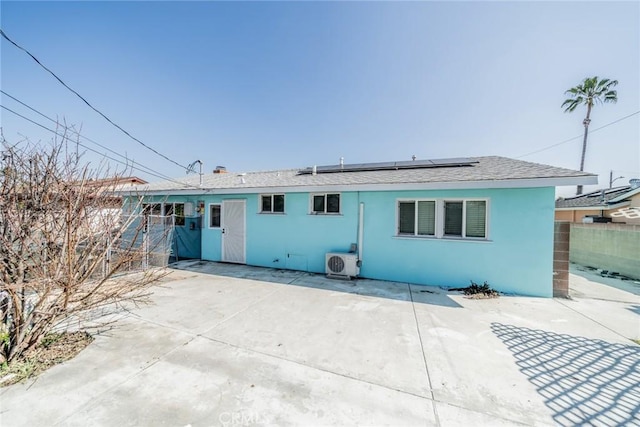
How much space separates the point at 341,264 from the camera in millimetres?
7078

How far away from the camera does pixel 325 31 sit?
8.53m

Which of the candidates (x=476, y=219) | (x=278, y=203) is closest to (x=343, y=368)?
(x=476, y=219)

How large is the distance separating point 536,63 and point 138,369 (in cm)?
1272

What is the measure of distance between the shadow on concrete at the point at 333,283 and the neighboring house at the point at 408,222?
384mm

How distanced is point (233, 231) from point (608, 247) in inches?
583

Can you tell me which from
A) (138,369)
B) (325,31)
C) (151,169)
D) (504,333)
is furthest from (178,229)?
(504,333)

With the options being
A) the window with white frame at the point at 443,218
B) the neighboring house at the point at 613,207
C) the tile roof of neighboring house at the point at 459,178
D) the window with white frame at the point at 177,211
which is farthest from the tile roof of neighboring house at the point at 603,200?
the window with white frame at the point at 177,211

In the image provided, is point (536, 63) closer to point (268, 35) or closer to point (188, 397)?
point (268, 35)

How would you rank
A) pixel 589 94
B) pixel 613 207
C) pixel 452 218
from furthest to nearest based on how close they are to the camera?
1. pixel 589 94
2. pixel 613 207
3. pixel 452 218

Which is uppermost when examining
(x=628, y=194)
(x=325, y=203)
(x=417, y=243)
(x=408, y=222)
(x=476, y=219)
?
(x=628, y=194)

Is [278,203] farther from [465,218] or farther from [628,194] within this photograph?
[628,194]

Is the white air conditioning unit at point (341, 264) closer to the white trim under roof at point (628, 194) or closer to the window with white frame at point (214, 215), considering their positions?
the window with white frame at point (214, 215)

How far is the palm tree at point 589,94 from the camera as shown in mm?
17859

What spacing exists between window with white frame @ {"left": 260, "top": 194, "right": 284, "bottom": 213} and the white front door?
78 centimetres
